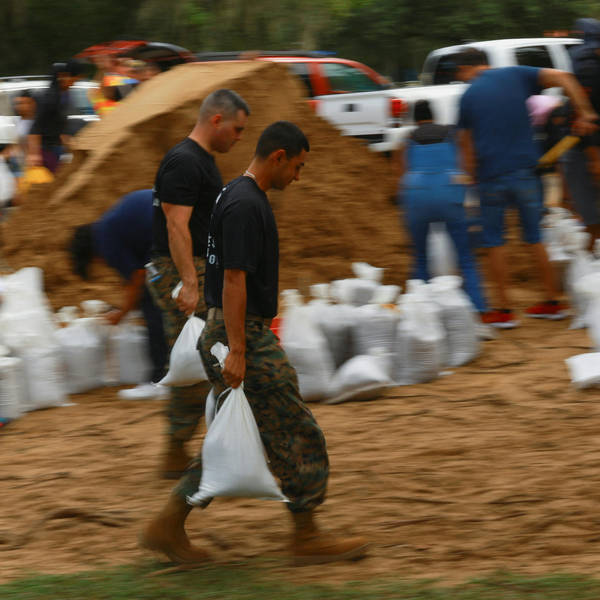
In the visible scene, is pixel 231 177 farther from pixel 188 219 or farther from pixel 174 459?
pixel 174 459

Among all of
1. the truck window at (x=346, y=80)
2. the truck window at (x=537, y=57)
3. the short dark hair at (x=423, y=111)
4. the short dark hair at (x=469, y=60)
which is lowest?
the truck window at (x=346, y=80)

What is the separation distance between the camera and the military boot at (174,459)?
17.0ft

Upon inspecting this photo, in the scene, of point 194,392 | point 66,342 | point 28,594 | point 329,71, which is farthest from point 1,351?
point 329,71

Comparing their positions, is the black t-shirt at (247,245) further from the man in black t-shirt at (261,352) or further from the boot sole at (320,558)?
the boot sole at (320,558)

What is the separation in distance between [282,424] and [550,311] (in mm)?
4316

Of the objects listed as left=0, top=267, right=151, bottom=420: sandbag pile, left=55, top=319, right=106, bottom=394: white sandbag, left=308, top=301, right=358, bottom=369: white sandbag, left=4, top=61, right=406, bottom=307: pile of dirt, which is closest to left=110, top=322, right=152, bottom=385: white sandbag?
left=0, top=267, right=151, bottom=420: sandbag pile

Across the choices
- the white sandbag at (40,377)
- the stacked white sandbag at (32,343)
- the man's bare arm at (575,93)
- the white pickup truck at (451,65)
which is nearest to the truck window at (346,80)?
the white pickup truck at (451,65)

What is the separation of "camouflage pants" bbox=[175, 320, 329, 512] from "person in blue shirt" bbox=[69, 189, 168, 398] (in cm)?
240

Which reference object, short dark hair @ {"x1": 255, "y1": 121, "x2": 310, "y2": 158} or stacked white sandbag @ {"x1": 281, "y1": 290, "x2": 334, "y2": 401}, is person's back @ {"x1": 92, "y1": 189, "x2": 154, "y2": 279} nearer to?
stacked white sandbag @ {"x1": 281, "y1": 290, "x2": 334, "y2": 401}

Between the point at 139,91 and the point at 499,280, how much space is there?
13.3 feet

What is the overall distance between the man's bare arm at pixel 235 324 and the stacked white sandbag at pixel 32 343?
3.02 meters

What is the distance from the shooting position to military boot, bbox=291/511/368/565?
4.07 m

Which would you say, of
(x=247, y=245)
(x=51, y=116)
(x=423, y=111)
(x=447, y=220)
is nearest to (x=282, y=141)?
(x=247, y=245)

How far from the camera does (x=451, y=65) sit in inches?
510
